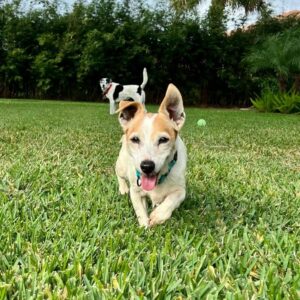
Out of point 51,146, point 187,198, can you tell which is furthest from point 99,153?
point 187,198

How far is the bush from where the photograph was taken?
1591 cm

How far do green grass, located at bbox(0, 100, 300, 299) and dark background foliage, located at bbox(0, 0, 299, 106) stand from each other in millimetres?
17244

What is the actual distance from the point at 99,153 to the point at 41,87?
1743 centimetres

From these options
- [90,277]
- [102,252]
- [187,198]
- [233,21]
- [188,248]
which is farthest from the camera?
[233,21]

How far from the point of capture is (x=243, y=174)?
410cm

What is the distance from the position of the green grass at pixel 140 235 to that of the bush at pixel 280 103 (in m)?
11.9

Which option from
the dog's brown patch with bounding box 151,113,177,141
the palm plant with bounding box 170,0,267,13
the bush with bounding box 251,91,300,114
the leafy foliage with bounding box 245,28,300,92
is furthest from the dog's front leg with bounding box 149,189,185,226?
the palm plant with bounding box 170,0,267,13

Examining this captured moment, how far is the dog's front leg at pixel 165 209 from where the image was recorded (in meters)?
2.62

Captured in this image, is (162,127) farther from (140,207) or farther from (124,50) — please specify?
(124,50)

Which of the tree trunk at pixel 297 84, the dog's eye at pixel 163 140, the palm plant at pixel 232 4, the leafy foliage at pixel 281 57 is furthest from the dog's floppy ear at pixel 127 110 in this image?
the palm plant at pixel 232 4

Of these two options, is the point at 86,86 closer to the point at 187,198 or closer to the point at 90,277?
the point at 187,198

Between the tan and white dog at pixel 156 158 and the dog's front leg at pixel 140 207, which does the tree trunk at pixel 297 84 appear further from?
the dog's front leg at pixel 140 207

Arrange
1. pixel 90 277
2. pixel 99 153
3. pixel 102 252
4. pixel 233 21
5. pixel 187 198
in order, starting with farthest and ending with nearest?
pixel 233 21, pixel 99 153, pixel 187 198, pixel 102 252, pixel 90 277

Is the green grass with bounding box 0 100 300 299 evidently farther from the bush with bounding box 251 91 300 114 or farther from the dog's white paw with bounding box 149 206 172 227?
the bush with bounding box 251 91 300 114
